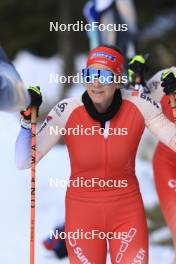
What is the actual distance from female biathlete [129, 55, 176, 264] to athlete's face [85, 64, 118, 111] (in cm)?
65

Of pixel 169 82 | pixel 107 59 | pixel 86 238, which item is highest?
pixel 107 59

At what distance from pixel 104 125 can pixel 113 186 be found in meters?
0.31

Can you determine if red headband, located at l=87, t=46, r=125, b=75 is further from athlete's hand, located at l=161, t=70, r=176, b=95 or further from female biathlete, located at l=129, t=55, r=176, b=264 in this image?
female biathlete, located at l=129, t=55, r=176, b=264

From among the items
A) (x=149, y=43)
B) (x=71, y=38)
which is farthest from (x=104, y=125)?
(x=149, y=43)

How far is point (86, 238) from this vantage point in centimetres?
356

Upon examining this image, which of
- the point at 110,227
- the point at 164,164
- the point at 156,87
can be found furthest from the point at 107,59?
the point at 164,164

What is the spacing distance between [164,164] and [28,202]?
295 centimetres

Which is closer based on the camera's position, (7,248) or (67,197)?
(67,197)

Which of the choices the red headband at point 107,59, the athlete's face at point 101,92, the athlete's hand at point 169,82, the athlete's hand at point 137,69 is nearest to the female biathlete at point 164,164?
the athlete's hand at point 137,69

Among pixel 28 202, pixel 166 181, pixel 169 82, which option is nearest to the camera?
pixel 169 82

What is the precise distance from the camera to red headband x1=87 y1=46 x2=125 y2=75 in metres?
3.59

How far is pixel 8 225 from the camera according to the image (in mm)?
6383

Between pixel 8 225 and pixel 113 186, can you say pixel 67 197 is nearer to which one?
pixel 113 186

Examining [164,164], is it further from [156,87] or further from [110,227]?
[110,227]
